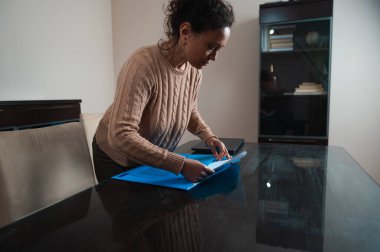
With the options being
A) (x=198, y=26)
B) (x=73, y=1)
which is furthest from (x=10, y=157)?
(x=73, y=1)

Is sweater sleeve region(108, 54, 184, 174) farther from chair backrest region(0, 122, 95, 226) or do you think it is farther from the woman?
chair backrest region(0, 122, 95, 226)

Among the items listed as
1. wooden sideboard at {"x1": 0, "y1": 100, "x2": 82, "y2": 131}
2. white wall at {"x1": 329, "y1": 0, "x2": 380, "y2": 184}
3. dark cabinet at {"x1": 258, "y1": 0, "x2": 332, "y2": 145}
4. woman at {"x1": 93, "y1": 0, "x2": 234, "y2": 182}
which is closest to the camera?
woman at {"x1": 93, "y1": 0, "x2": 234, "y2": 182}

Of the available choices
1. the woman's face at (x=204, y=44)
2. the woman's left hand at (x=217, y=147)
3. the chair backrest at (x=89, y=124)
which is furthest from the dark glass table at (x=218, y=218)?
the chair backrest at (x=89, y=124)

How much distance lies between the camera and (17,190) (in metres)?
0.82

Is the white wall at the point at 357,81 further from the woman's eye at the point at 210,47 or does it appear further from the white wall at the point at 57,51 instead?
the white wall at the point at 57,51

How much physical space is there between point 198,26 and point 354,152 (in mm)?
2554

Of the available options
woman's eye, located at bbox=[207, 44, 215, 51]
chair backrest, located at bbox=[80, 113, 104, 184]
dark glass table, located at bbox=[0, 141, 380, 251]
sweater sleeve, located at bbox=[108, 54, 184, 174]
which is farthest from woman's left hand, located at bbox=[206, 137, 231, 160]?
chair backrest, located at bbox=[80, 113, 104, 184]

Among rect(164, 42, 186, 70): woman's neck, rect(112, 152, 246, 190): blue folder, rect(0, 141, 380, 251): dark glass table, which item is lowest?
rect(0, 141, 380, 251): dark glass table

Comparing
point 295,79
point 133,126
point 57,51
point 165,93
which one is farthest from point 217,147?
point 57,51

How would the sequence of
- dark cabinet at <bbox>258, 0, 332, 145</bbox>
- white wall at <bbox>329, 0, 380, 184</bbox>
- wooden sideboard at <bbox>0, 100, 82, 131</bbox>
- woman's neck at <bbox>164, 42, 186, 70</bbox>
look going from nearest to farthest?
woman's neck at <bbox>164, 42, 186, 70</bbox> → wooden sideboard at <bbox>0, 100, 82, 131</bbox> → dark cabinet at <bbox>258, 0, 332, 145</bbox> → white wall at <bbox>329, 0, 380, 184</bbox>

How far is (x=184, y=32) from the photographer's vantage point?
0.99 metres

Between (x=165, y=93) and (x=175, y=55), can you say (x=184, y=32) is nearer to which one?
(x=175, y=55)

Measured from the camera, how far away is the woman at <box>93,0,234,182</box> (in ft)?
2.97

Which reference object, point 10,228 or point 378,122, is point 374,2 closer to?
point 378,122
